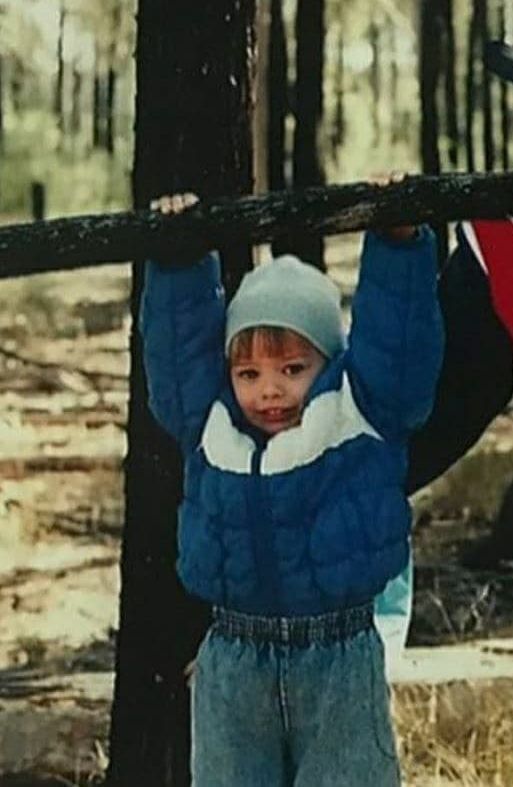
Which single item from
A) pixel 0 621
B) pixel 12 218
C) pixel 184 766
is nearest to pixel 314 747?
pixel 184 766

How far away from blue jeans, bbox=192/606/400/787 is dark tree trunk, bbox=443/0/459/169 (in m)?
1.41

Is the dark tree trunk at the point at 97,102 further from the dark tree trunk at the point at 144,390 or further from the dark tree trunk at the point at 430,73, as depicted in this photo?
the dark tree trunk at the point at 430,73

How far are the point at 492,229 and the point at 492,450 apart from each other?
113 centimetres

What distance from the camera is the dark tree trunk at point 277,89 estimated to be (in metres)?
3.56

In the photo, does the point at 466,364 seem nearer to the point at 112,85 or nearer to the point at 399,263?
the point at 399,263

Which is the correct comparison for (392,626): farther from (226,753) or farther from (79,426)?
(79,426)

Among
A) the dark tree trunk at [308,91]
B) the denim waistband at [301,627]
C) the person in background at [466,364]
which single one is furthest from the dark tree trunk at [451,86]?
the denim waistband at [301,627]

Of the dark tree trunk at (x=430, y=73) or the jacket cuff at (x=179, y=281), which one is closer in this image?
the jacket cuff at (x=179, y=281)

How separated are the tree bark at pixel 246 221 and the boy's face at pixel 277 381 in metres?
0.16

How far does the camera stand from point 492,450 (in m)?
3.79

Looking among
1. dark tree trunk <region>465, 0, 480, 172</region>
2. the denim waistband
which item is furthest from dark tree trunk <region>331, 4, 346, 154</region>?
the denim waistband

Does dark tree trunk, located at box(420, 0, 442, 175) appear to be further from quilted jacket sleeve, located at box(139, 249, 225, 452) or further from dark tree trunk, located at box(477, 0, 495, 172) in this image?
quilted jacket sleeve, located at box(139, 249, 225, 452)

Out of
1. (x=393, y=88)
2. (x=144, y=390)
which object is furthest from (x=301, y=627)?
(x=393, y=88)

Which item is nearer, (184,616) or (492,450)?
(184,616)
